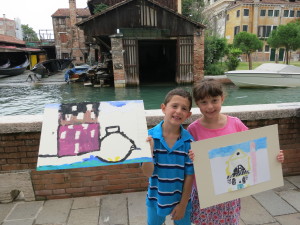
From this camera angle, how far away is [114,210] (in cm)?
Result: 262

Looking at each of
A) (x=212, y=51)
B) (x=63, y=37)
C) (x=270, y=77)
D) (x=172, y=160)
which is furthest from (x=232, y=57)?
(x=63, y=37)

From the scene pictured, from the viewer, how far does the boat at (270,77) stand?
1191 cm

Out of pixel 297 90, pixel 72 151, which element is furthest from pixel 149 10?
pixel 72 151

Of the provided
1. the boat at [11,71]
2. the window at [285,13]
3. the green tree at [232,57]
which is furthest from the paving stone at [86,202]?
the window at [285,13]

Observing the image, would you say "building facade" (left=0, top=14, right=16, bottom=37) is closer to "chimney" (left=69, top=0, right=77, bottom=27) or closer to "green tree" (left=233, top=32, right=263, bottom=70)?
"chimney" (left=69, top=0, right=77, bottom=27)

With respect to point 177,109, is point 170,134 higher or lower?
lower

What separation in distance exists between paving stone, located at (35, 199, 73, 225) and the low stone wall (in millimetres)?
96

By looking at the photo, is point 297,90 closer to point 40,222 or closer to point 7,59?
point 40,222

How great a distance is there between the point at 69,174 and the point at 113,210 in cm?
A: 71

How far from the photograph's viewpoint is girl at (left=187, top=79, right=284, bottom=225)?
164cm

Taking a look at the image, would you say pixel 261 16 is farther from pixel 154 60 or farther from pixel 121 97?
pixel 121 97

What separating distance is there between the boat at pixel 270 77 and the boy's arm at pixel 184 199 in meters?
11.7

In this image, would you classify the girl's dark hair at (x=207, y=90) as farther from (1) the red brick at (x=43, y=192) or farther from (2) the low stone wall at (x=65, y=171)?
(1) the red brick at (x=43, y=192)

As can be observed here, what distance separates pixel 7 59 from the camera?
76.0 ft
